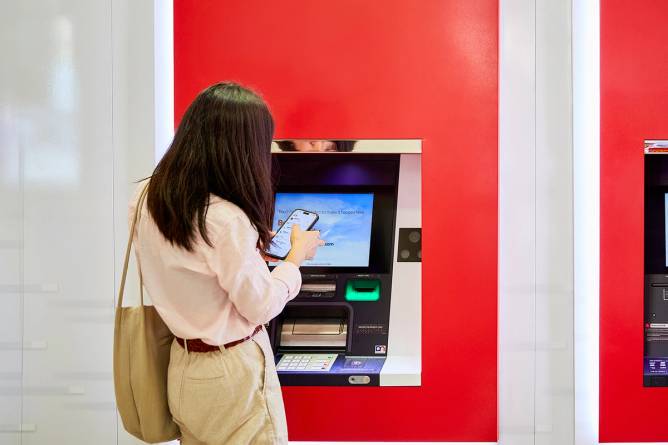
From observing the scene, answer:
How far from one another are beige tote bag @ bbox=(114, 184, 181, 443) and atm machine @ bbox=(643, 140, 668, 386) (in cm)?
214

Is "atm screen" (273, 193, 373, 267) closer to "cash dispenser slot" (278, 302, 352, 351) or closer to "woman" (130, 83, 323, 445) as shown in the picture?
"cash dispenser slot" (278, 302, 352, 351)

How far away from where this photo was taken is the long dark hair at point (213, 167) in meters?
1.44

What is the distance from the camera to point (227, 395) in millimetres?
1475

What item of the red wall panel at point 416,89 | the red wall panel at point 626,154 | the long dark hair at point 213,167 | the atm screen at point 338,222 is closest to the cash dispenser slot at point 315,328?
the atm screen at point 338,222

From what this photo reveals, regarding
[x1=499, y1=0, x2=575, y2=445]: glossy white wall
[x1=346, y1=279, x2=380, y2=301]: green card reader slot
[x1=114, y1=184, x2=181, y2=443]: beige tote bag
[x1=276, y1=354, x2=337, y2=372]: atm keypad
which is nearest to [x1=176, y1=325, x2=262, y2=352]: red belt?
[x1=114, y1=184, x2=181, y2=443]: beige tote bag

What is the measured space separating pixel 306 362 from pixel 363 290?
1.27 feet

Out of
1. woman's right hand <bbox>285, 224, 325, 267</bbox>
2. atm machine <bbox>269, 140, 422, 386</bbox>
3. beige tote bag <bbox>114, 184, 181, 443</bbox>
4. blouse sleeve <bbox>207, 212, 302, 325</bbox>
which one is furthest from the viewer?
atm machine <bbox>269, 140, 422, 386</bbox>

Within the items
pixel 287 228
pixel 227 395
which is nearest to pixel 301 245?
pixel 227 395

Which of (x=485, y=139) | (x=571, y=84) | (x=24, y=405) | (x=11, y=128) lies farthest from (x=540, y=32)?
(x=24, y=405)

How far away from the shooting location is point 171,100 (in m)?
2.72

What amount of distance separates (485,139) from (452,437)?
1.31 m

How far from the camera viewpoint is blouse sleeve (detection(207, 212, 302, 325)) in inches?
56.2

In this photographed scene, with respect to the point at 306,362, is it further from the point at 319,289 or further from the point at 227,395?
the point at 227,395

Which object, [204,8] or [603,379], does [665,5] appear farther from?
[204,8]
